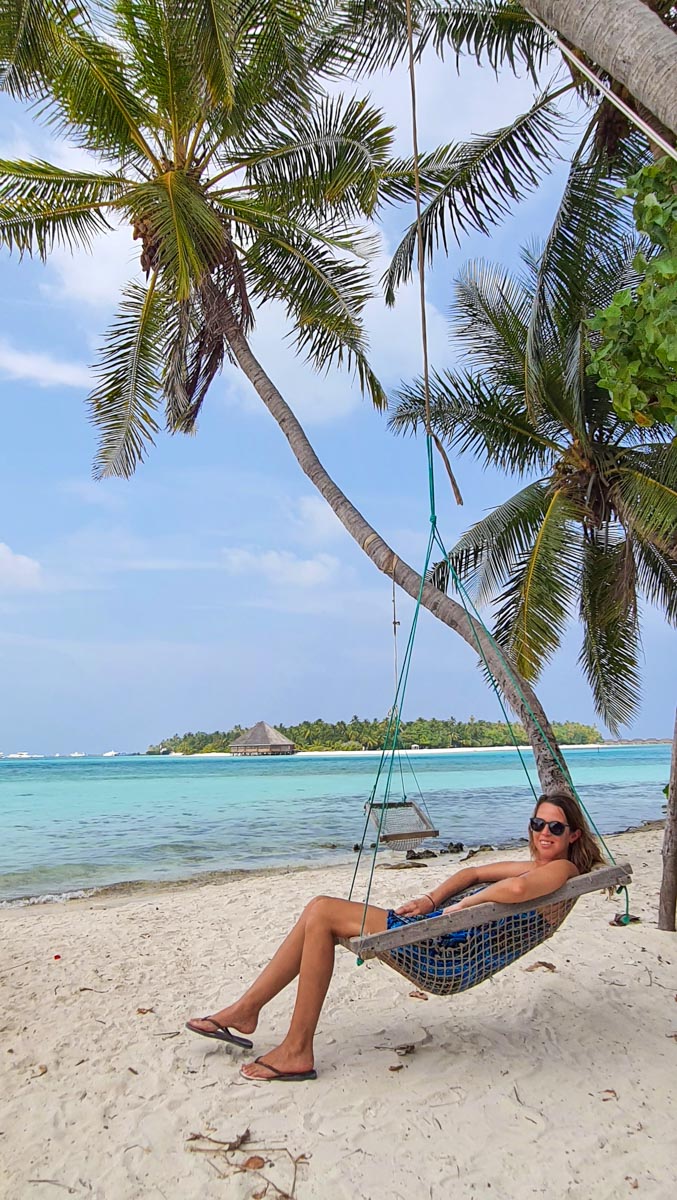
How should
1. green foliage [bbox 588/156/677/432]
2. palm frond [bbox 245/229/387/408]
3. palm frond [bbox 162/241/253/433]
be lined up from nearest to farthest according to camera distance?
green foliage [bbox 588/156/677/432] < palm frond [bbox 162/241/253/433] < palm frond [bbox 245/229/387/408]

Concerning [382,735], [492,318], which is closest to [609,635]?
[492,318]

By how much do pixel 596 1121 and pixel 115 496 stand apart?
127ft

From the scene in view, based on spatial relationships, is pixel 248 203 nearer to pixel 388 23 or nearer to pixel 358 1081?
pixel 388 23

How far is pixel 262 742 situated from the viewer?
44156 millimetres

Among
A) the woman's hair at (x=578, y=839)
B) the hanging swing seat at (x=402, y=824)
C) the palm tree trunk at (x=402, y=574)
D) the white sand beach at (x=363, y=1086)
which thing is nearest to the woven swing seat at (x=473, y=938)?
the woman's hair at (x=578, y=839)

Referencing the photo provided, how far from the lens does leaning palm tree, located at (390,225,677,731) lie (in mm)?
8164

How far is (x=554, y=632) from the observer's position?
834cm

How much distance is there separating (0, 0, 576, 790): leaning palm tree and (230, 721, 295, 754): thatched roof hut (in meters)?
37.8

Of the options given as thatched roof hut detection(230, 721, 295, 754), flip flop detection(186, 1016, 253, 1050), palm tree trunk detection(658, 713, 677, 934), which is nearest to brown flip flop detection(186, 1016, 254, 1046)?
flip flop detection(186, 1016, 253, 1050)

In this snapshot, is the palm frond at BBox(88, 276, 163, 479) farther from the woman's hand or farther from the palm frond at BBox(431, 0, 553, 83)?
the woman's hand

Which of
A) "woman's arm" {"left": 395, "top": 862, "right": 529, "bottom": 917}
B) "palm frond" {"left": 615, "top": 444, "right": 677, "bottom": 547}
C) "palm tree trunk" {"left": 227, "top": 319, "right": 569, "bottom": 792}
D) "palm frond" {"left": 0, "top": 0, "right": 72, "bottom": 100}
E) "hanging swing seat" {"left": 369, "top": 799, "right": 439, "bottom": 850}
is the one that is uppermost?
"palm frond" {"left": 0, "top": 0, "right": 72, "bottom": 100}

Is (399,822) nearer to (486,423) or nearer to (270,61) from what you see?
(486,423)

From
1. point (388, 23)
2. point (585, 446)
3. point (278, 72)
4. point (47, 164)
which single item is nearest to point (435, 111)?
point (388, 23)

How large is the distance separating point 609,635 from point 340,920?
8.24 metres
